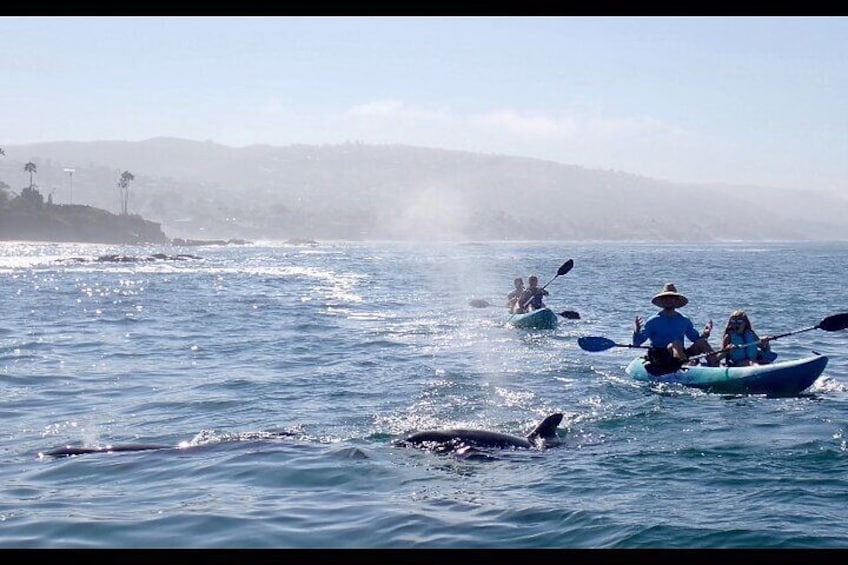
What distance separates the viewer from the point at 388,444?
1193 centimetres

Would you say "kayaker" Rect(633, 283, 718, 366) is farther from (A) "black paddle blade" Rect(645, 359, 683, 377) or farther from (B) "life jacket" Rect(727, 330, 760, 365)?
(B) "life jacket" Rect(727, 330, 760, 365)

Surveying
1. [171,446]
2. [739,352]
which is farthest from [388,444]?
[739,352]

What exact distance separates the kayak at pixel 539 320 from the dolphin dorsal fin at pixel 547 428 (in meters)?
14.7

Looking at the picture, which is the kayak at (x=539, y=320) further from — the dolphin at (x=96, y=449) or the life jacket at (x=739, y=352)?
the dolphin at (x=96, y=449)

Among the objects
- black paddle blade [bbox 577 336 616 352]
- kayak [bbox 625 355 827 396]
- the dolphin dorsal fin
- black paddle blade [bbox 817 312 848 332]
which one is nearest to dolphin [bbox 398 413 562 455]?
the dolphin dorsal fin

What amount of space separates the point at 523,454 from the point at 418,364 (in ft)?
29.9

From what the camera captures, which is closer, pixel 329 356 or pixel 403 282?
pixel 329 356

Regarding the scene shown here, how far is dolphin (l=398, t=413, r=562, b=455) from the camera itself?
450 inches

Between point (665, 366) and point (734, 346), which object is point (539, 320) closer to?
point (665, 366)

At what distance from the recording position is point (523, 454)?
36.8 feet

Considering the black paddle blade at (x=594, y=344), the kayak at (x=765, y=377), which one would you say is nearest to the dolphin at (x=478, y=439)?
the kayak at (x=765, y=377)

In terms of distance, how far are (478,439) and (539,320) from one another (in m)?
15.5
